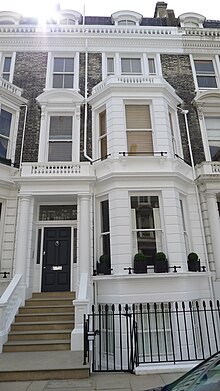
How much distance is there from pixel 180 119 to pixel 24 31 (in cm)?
876

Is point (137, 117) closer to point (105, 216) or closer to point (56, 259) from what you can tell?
point (105, 216)

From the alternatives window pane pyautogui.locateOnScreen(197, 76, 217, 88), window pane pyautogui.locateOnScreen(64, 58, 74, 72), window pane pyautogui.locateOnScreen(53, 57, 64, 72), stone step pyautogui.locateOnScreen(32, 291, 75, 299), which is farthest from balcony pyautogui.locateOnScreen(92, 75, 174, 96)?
stone step pyautogui.locateOnScreen(32, 291, 75, 299)

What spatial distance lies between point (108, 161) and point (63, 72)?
5939 mm

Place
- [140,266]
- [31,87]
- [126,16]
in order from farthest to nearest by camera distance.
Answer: [126,16]
[31,87]
[140,266]

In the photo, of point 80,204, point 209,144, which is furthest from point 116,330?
point 209,144

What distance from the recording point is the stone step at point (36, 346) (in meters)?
6.25

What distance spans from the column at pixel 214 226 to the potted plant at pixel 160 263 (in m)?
2.24

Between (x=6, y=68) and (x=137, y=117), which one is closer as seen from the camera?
(x=137, y=117)

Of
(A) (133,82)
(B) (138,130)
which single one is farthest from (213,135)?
(A) (133,82)

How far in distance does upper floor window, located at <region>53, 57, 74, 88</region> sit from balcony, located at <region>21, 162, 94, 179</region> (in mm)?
4683

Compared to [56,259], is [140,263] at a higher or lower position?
lower

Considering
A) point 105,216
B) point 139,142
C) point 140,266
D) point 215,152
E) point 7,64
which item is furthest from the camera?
point 7,64

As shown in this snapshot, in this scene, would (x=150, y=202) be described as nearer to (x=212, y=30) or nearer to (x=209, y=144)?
(x=209, y=144)

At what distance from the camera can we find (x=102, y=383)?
448 centimetres
